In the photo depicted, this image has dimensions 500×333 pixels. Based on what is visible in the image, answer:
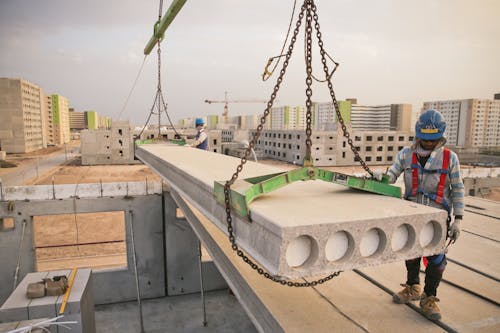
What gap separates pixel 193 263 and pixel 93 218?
12907 millimetres

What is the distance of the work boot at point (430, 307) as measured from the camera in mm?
3062

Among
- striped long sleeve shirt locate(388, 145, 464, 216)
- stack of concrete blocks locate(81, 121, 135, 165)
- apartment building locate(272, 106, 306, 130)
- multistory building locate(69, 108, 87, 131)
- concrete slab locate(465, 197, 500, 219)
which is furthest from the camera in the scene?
multistory building locate(69, 108, 87, 131)

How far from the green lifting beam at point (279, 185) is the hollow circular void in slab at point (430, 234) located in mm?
498

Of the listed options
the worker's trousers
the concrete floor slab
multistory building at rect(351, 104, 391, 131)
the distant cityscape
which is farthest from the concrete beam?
multistory building at rect(351, 104, 391, 131)

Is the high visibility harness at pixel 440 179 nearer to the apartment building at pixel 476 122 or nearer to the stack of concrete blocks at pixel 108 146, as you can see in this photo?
the stack of concrete blocks at pixel 108 146

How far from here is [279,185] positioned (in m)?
2.53

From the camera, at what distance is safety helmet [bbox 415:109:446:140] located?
3.13m

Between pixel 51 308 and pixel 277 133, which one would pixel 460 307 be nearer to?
pixel 51 308

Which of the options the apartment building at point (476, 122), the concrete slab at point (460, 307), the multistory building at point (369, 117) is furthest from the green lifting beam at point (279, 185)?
the multistory building at point (369, 117)

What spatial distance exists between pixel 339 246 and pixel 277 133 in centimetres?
4708

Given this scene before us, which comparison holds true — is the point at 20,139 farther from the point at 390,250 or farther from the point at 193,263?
the point at 390,250

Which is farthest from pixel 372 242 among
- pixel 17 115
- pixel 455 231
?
pixel 17 115

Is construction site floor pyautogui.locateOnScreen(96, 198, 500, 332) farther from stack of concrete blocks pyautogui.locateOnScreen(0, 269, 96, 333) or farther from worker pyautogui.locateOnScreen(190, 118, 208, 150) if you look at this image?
worker pyautogui.locateOnScreen(190, 118, 208, 150)

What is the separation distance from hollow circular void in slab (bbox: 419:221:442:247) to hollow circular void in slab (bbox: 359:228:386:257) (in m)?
0.34
